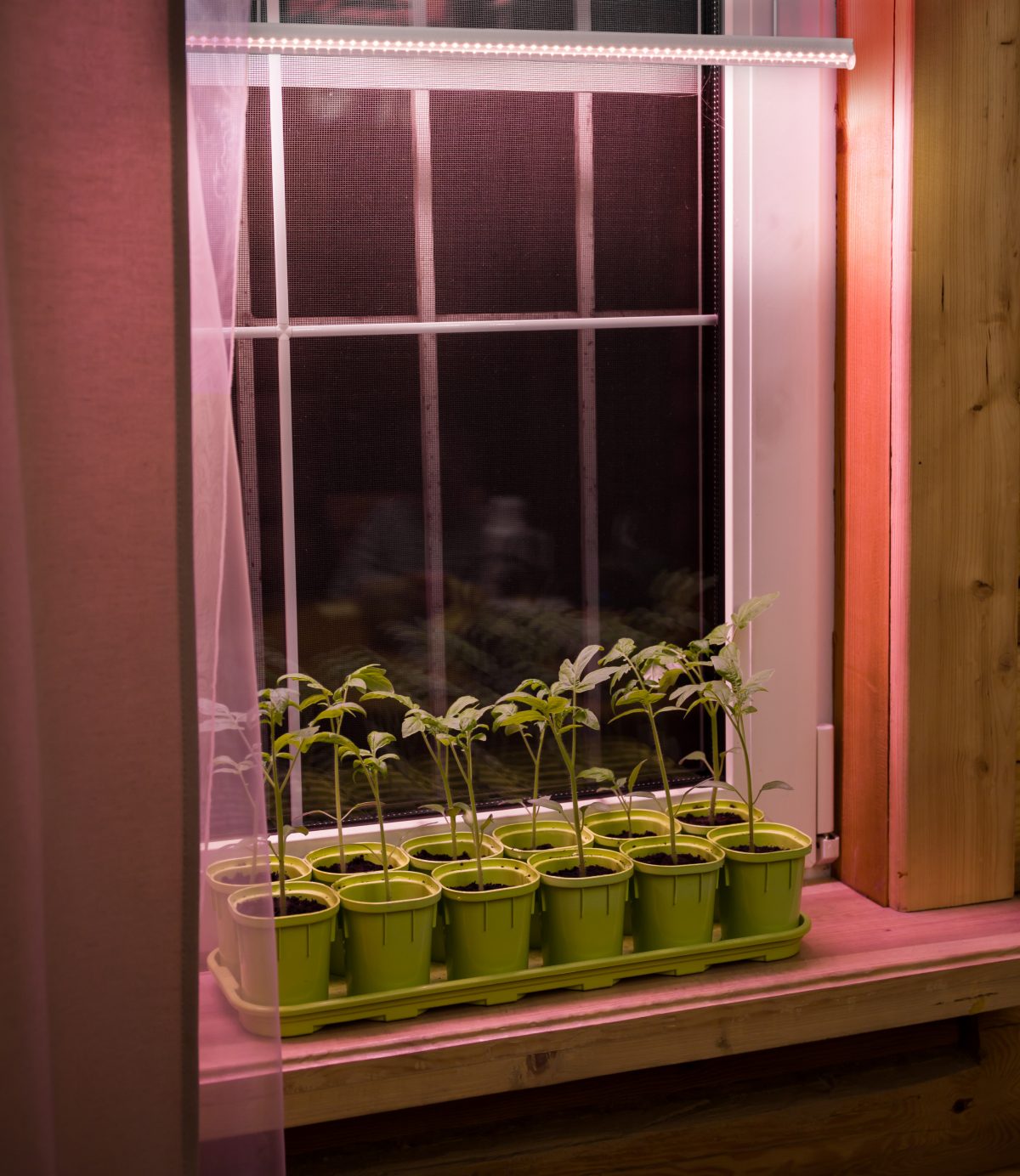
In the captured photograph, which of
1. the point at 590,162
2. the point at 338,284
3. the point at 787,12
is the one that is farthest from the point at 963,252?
the point at 338,284

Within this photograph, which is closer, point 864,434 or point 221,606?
point 221,606

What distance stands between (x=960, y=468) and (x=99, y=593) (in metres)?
1.09

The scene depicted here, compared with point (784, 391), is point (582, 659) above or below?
below

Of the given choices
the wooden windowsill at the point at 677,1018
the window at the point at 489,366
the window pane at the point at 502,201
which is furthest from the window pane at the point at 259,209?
the wooden windowsill at the point at 677,1018

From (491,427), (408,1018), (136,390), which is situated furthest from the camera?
(491,427)

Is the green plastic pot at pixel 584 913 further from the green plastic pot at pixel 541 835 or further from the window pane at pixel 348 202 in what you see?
the window pane at pixel 348 202

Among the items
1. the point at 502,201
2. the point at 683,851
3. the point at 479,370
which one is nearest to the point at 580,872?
the point at 683,851

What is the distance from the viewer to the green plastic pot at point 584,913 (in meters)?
1.47

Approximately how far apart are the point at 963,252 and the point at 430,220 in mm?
685

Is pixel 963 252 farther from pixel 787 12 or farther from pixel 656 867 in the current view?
pixel 656 867

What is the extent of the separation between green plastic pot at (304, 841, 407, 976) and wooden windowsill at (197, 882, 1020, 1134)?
0.28 feet

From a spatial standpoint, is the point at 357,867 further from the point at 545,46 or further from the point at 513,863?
A: the point at 545,46

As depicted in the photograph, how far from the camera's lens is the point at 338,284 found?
156 cm

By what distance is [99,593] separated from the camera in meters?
1.12
